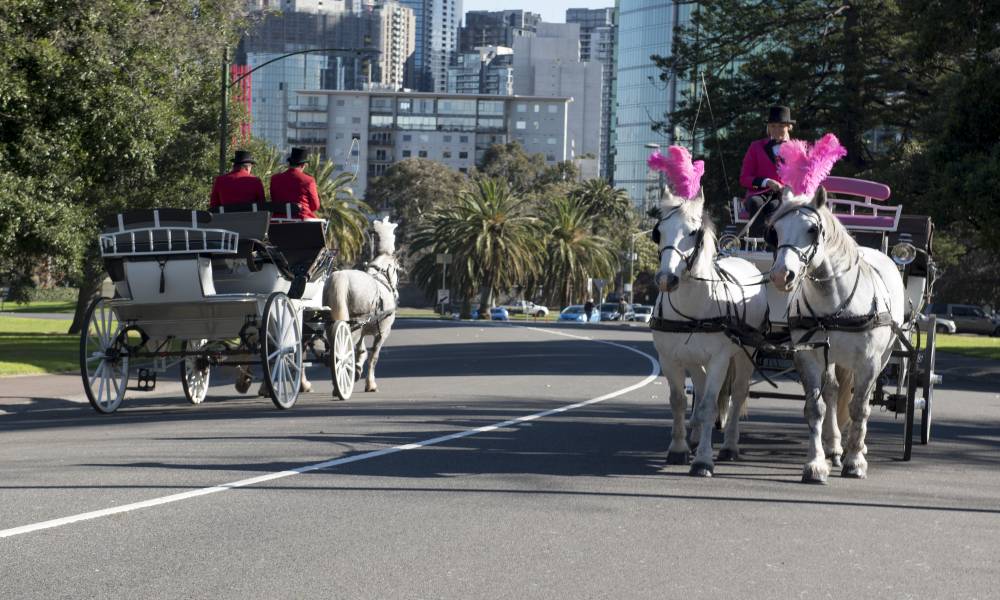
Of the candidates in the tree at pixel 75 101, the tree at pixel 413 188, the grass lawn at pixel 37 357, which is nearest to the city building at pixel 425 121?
the tree at pixel 413 188

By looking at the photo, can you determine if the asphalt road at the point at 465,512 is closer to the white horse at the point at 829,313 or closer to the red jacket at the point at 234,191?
the white horse at the point at 829,313

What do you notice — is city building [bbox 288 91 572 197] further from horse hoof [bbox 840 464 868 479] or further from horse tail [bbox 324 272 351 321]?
horse hoof [bbox 840 464 868 479]

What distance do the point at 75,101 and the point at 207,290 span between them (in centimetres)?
898

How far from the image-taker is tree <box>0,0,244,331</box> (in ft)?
70.5

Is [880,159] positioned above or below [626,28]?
below

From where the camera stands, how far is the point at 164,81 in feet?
80.4

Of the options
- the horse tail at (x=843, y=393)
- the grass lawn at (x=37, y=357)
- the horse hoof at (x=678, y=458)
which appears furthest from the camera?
the grass lawn at (x=37, y=357)

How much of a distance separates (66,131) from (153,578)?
17415 mm

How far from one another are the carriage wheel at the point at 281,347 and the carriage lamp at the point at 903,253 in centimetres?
678

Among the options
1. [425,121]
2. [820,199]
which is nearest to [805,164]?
[820,199]

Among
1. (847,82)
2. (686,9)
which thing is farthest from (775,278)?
(686,9)

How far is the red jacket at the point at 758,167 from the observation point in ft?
40.9

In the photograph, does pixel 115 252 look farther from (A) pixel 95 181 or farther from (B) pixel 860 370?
(A) pixel 95 181

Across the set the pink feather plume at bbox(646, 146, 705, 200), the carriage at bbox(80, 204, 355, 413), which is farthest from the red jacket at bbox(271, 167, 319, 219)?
the pink feather plume at bbox(646, 146, 705, 200)
